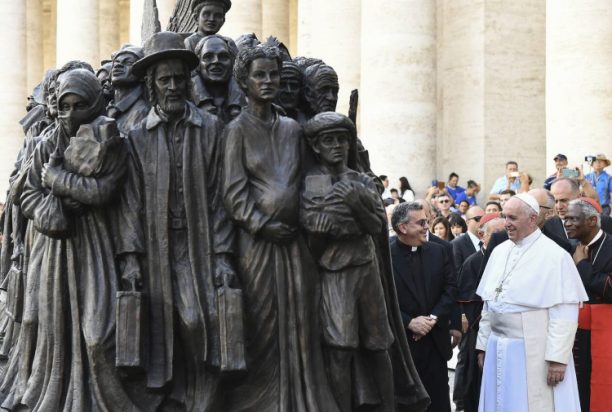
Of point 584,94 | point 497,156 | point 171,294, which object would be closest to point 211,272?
point 171,294

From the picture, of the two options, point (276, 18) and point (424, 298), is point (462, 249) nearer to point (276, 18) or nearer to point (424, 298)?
point (424, 298)

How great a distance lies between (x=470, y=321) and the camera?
997 cm

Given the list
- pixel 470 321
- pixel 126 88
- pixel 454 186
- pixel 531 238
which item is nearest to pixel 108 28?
pixel 454 186

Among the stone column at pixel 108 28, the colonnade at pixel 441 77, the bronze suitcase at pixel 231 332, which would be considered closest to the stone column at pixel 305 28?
the colonnade at pixel 441 77

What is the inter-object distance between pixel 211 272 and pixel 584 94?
9383mm

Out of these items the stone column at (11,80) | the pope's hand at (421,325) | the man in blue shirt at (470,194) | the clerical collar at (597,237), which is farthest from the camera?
the stone column at (11,80)

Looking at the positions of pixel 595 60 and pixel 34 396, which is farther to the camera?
pixel 595 60

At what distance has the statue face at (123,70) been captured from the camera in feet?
23.4

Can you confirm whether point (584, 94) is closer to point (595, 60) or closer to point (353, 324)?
point (595, 60)

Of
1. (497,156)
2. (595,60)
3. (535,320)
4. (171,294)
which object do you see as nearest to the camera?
(171,294)

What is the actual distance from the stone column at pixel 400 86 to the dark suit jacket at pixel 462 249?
722 centimetres

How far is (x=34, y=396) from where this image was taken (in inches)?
259

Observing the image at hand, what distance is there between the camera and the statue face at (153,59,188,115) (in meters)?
6.51

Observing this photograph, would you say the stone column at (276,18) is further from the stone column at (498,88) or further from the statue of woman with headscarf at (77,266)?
the statue of woman with headscarf at (77,266)
